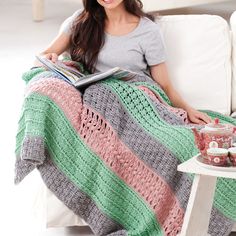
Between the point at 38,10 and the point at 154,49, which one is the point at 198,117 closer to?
the point at 154,49

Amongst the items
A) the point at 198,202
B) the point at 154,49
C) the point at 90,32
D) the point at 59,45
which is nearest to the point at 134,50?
the point at 154,49

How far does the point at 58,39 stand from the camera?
9.58ft

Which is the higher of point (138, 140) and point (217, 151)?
point (217, 151)

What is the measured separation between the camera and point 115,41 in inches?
113

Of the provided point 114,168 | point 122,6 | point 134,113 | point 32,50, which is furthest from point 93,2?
point 32,50

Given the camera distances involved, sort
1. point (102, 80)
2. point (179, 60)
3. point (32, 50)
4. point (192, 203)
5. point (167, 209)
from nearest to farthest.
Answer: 1. point (192, 203)
2. point (167, 209)
3. point (102, 80)
4. point (179, 60)
5. point (32, 50)

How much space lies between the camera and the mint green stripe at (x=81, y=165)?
252 cm

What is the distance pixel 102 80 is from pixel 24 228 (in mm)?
576

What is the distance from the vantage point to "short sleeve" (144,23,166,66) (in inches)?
112

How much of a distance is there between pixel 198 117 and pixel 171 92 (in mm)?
170

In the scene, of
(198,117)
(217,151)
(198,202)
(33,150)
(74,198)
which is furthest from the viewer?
(198,117)

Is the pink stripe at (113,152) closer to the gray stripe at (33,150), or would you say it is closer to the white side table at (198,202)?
the gray stripe at (33,150)

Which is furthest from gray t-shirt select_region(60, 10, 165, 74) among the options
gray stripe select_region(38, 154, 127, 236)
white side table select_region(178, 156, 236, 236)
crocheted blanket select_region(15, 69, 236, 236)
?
white side table select_region(178, 156, 236, 236)

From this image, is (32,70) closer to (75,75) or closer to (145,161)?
(75,75)
